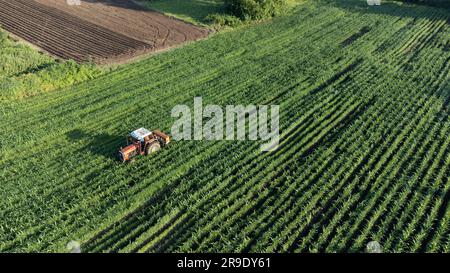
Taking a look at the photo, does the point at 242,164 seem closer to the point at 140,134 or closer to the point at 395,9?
the point at 140,134

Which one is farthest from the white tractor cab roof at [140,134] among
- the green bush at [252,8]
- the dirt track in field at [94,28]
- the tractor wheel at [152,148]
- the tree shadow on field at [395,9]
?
the tree shadow on field at [395,9]

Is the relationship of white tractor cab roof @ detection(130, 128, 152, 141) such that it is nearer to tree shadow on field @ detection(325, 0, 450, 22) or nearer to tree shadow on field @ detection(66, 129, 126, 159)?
tree shadow on field @ detection(66, 129, 126, 159)

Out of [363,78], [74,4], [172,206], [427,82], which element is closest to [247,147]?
[172,206]

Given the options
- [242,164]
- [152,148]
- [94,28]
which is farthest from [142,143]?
[94,28]

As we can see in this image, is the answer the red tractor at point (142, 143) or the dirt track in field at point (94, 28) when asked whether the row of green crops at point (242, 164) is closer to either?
the red tractor at point (142, 143)

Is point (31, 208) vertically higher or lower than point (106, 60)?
lower
